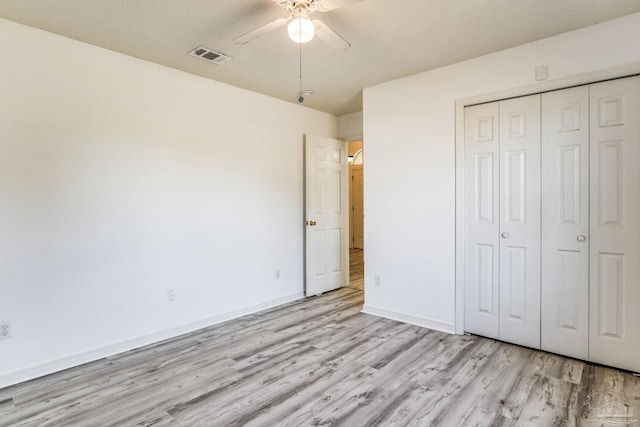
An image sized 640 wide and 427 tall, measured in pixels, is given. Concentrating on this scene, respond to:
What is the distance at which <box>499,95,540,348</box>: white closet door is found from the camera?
2.78 m

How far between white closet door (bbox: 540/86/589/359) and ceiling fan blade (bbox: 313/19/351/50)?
182cm

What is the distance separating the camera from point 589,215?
8.30 feet

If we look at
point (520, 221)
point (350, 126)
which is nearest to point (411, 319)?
point (520, 221)

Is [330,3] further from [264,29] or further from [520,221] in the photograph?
[520,221]

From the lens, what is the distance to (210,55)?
2.90 meters

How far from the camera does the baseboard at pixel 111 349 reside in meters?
2.38

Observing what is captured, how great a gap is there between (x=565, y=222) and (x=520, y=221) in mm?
313

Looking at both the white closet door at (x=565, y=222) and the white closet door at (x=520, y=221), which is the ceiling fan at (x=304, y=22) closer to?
the white closet door at (x=520, y=221)

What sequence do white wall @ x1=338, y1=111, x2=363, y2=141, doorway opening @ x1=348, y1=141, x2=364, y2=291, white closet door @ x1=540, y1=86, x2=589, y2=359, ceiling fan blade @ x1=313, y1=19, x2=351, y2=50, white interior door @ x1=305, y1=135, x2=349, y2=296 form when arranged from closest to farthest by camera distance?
ceiling fan blade @ x1=313, y1=19, x2=351, y2=50 < white closet door @ x1=540, y1=86, x2=589, y2=359 < white interior door @ x1=305, y1=135, x2=349, y2=296 < white wall @ x1=338, y1=111, x2=363, y2=141 < doorway opening @ x1=348, y1=141, x2=364, y2=291

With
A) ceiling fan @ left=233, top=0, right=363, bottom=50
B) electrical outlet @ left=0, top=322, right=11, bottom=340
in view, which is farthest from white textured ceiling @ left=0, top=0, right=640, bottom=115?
electrical outlet @ left=0, top=322, right=11, bottom=340

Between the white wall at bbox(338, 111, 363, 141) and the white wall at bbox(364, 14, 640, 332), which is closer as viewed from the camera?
the white wall at bbox(364, 14, 640, 332)

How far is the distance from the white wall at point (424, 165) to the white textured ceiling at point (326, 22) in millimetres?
165

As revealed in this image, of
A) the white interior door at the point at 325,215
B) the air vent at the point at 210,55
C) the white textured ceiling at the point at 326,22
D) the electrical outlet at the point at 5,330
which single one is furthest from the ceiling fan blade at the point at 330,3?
the electrical outlet at the point at 5,330

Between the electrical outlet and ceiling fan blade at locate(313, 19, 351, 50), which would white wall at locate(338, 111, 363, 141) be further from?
the electrical outlet
